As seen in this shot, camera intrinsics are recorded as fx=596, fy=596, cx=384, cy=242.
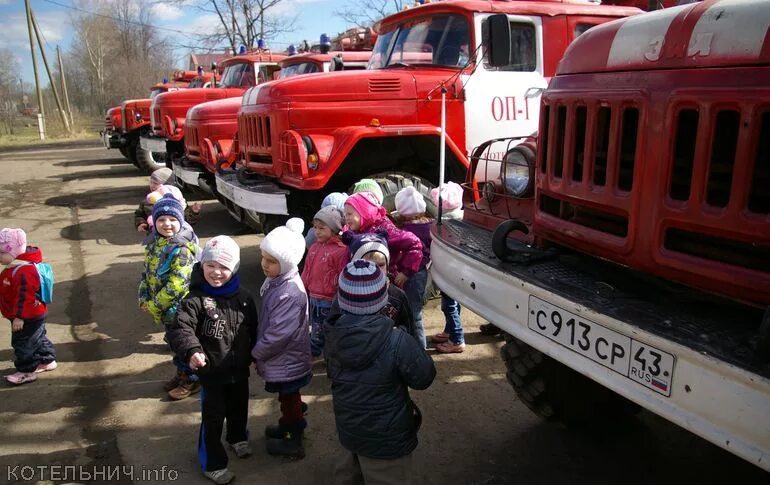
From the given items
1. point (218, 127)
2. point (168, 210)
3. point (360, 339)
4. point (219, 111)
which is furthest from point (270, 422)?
point (219, 111)

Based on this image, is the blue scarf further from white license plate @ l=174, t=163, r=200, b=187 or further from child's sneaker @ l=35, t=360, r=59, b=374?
white license plate @ l=174, t=163, r=200, b=187

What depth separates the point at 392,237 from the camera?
12.2 ft

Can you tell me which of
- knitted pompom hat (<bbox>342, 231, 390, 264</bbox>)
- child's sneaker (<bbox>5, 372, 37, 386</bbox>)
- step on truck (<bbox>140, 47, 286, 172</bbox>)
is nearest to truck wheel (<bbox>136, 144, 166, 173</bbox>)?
step on truck (<bbox>140, 47, 286, 172</bbox>)

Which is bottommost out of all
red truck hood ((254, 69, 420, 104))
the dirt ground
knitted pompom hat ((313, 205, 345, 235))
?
the dirt ground

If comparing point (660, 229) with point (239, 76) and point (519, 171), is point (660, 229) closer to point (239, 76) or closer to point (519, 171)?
point (519, 171)

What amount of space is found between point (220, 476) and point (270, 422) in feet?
1.87

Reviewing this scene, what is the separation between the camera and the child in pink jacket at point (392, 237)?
12.1 ft

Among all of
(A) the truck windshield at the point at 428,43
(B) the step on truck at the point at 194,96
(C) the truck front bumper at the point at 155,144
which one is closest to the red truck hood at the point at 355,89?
(A) the truck windshield at the point at 428,43

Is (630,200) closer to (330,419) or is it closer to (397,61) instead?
(330,419)

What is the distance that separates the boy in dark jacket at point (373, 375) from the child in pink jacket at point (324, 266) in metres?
1.17

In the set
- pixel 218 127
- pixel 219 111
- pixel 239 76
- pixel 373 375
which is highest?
pixel 239 76

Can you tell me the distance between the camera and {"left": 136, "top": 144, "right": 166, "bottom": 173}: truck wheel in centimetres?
1419

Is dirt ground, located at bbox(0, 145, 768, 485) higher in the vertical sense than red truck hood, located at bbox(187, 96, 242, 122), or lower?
lower

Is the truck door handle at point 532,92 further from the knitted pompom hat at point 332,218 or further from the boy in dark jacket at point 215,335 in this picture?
the boy in dark jacket at point 215,335
